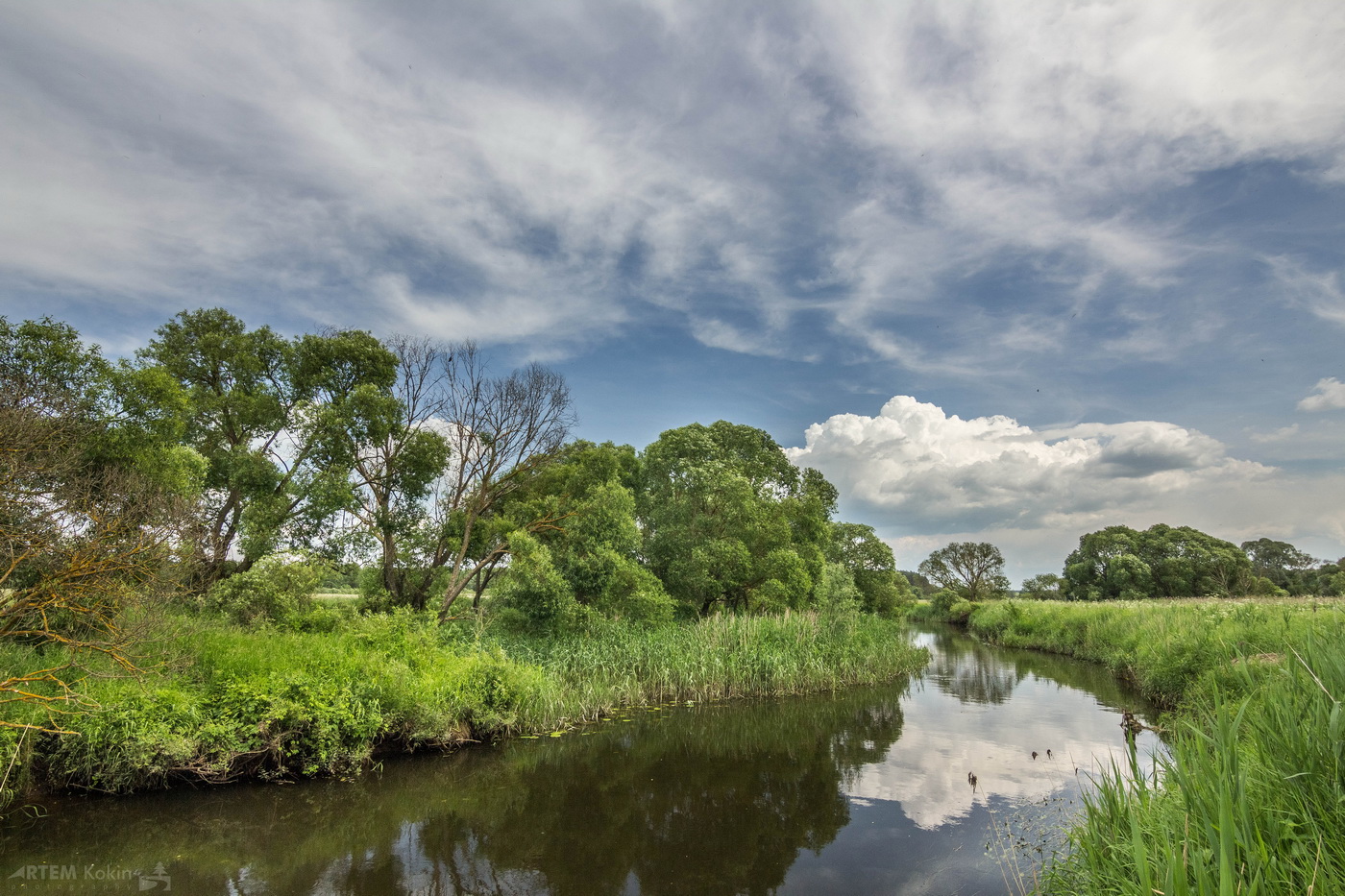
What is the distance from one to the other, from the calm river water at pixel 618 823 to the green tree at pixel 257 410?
13.5m

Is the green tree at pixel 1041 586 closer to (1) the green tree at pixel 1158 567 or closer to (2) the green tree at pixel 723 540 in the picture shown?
(1) the green tree at pixel 1158 567

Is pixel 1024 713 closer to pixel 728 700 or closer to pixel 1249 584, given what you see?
pixel 728 700

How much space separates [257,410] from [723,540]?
19612 mm

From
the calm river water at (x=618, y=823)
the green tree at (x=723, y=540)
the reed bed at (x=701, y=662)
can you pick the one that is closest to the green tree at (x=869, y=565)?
the green tree at (x=723, y=540)

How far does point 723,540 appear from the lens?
1089 inches

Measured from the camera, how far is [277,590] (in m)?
18.8

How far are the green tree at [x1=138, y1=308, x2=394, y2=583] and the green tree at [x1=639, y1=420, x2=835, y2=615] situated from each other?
13646mm

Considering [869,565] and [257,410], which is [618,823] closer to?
[257,410]

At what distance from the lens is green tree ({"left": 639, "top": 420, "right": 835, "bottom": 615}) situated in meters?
27.0

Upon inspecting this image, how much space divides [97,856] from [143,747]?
182 cm

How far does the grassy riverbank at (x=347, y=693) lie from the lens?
9.61 m

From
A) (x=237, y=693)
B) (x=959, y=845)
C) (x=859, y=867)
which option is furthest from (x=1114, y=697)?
(x=237, y=693)

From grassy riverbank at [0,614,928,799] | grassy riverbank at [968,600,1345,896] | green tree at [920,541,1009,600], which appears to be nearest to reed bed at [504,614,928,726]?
grassy riverbank at [0,614,928,799]

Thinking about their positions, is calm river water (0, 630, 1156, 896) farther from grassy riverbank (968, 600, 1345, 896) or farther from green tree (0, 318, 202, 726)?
green tree (0, 318, 202, 726)
